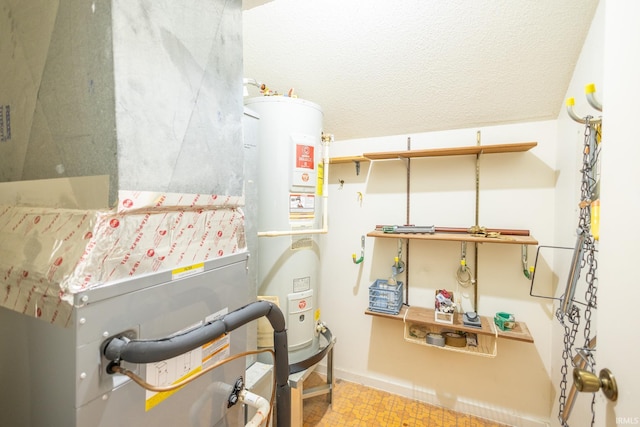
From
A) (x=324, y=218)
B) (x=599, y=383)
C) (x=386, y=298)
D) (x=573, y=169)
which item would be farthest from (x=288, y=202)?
(x=573, y=169)

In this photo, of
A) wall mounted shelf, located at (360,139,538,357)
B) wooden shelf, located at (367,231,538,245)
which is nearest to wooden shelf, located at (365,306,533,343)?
wall mounted shelf, located at (360,139,538,357)

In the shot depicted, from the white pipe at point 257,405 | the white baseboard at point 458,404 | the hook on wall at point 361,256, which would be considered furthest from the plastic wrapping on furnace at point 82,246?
the white baseboard at point 458,404

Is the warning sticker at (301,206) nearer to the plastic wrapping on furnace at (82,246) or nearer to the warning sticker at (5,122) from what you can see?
the plastic wrapping on furnace at (82,246)

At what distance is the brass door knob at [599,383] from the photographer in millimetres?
578

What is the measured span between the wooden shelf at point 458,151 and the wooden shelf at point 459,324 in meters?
1.07

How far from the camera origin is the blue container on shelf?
1869 mm

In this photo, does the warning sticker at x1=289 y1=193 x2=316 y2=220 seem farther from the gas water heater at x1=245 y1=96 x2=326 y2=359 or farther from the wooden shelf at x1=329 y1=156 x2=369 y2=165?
the wooden shelf at x1=329 y1=156 x2=369 y2=165

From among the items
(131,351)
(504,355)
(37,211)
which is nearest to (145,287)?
(131,351)

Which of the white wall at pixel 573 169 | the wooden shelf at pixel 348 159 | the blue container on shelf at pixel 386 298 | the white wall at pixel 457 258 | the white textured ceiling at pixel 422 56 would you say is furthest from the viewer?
the wooden shelf at pixel 348 159

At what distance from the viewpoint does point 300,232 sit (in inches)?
60.7

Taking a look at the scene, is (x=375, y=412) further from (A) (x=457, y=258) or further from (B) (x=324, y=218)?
(B) (x=324, y=218)

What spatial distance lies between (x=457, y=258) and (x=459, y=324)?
0.43 meters

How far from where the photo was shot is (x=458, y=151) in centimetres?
173

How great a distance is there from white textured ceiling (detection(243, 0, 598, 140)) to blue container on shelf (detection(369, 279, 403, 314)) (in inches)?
44.6
